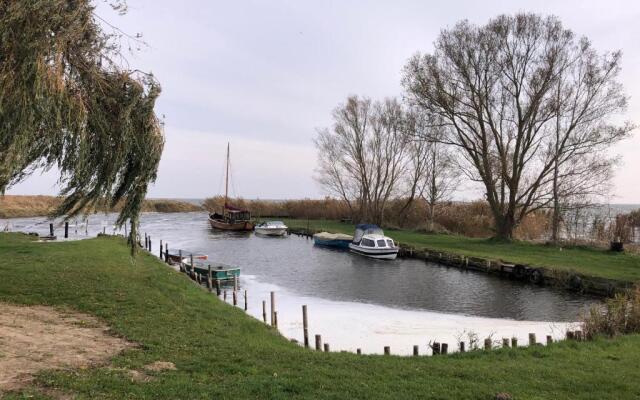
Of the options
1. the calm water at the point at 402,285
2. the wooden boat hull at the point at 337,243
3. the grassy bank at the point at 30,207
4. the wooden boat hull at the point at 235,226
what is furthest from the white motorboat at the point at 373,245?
the grassy bank at the point at 30,207

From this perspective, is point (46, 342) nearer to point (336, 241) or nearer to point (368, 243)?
point (368, 243)

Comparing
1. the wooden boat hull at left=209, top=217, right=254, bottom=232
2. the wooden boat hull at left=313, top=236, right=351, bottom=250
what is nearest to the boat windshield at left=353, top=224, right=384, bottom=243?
the wooden boat hull at left=313, top=236, right=351, bottom=250

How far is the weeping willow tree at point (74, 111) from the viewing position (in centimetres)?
802

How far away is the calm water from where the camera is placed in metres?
19.6

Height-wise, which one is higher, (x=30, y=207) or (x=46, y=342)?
(x=30, y=207)

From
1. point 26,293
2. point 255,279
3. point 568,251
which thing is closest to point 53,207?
point 26,293

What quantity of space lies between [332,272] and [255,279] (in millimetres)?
5385

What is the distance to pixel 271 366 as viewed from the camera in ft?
26.6

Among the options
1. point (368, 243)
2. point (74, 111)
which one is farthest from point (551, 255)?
point (74, 111)

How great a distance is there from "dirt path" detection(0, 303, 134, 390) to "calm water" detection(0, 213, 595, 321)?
4.36 meters

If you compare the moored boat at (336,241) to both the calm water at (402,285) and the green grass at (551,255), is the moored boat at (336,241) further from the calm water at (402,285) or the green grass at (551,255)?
the green grass at (551,255)

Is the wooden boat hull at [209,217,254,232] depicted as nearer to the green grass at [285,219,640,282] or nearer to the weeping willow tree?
the green grass at [285,219,640,282]

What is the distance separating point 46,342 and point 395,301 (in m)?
14.8

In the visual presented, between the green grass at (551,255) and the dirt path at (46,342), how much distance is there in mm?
21255
